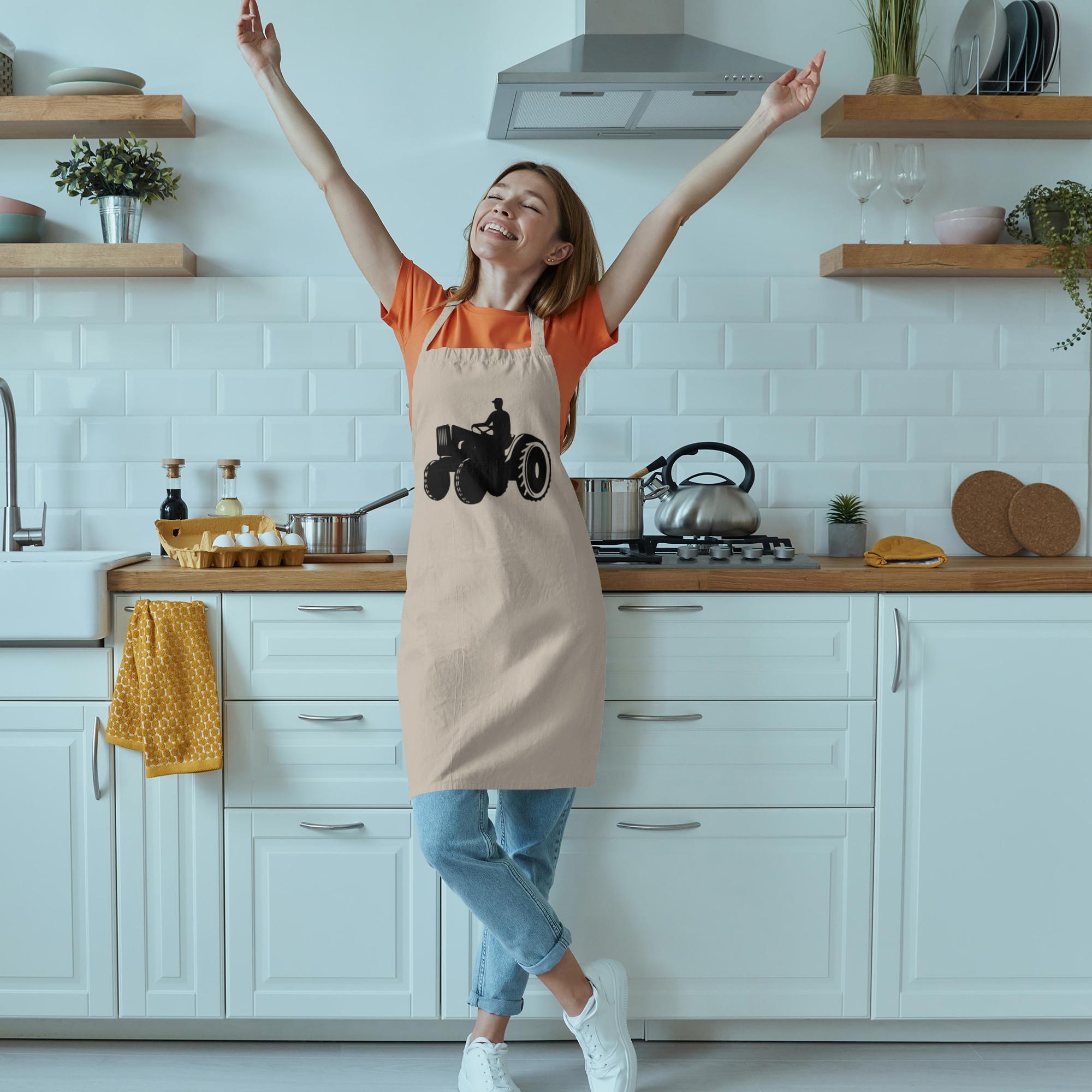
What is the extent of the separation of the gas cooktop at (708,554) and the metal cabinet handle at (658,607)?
0.24ft

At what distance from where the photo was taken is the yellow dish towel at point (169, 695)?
189 cm

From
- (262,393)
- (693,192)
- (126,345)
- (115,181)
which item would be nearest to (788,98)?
(693,192)

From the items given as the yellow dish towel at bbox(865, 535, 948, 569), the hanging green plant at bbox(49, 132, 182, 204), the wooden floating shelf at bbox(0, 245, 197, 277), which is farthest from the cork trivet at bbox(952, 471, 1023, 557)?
the hanging green plant at bbox(49, 132, 182, 204)

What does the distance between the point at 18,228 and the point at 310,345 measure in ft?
2.23

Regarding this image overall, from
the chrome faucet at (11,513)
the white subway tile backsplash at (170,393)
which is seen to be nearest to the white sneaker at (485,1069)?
the chrome faucet at (11,513)

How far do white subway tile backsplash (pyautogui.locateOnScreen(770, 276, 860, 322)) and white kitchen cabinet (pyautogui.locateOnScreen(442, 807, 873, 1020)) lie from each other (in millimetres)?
1170

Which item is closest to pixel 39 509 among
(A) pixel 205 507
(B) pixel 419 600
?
(A) pixel 205 507

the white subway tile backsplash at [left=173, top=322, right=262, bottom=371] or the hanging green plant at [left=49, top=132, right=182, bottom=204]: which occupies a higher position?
the hanging green plant at [left=49, top=132, right=182, bottom=204]

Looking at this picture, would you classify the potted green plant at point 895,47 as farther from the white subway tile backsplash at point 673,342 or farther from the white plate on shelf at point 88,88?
the white plate on shelf at point 88,88

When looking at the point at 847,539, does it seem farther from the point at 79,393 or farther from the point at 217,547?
the point at 79,393

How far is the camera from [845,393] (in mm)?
2535

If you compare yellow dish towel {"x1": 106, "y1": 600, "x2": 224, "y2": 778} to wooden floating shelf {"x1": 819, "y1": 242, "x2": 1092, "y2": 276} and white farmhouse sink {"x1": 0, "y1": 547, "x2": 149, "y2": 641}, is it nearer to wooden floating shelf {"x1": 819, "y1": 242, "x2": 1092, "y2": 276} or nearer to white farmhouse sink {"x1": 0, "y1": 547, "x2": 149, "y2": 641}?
white farmhouse sink {"x1": 0, "y1": 547, "x2": 149, "y2": 641}

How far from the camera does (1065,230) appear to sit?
7.77 ft

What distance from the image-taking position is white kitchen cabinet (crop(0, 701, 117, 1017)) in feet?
6.36
